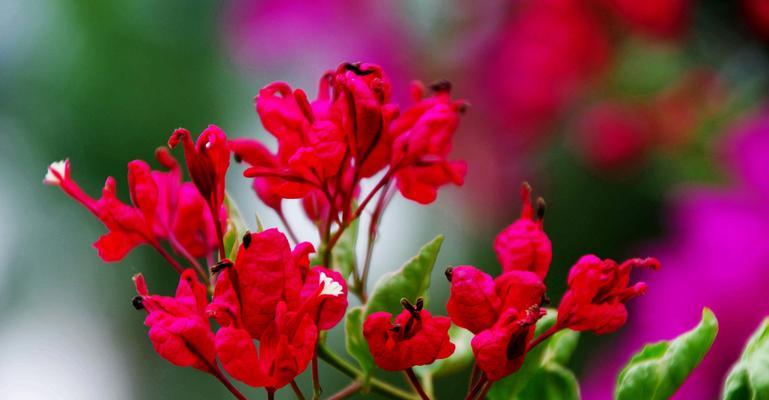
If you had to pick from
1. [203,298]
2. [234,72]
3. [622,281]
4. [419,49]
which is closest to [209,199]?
[203,298]

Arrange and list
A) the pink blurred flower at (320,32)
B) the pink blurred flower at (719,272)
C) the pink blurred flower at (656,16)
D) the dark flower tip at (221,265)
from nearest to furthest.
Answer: the dark flower tip at (221,265) < the pink blurred flower at (719,272) < the pink blurred flower at (656,16) < the pink blurred flower at (320,32)

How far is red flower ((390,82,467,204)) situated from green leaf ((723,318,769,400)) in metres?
0.11

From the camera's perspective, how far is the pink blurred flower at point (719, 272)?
66 cm

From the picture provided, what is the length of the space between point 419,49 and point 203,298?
28.1 inches

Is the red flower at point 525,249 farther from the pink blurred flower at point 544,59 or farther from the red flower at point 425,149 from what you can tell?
the pink blurred flower at point 544,59

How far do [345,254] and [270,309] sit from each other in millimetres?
73

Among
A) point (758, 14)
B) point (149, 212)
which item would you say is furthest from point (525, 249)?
point (758, 14)

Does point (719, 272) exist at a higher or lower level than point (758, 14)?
lower

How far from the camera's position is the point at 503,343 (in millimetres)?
313

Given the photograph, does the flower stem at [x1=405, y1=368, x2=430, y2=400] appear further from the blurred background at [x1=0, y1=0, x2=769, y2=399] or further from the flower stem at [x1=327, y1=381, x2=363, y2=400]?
the blurred background at [x1=0, y1=0, x2=769, y2=399]

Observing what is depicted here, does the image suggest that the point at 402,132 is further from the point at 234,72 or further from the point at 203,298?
the point at 234,72

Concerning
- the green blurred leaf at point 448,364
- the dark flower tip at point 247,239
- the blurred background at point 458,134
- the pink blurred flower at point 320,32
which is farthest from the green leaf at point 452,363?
the pink blurred flower at point 320,32

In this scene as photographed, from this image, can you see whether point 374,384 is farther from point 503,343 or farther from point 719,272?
point 719,272

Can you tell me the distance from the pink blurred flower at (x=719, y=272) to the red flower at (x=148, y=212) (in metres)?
0.39
